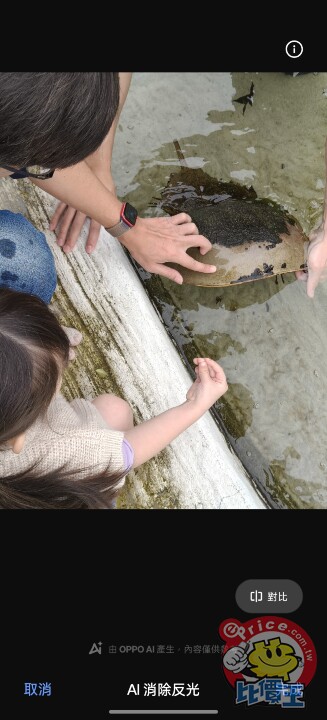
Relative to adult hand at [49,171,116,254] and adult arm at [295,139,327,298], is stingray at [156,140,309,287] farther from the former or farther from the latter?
adult hand at [49,171,116,254]

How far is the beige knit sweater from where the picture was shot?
5.23 feet

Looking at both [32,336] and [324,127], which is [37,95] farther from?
[324,127]

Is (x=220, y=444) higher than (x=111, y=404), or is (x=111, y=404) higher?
(x=111, y=404)

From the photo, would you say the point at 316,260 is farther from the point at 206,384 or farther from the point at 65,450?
the point at 65,450

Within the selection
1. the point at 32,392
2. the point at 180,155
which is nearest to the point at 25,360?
the point at 32,392

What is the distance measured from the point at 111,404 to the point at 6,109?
39.6 inches

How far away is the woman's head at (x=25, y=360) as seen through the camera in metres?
1.32

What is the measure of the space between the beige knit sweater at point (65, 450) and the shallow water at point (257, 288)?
61cm

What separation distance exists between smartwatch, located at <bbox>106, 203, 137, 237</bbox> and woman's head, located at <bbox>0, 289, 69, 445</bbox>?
52 cm

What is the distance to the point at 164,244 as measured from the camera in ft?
6.31

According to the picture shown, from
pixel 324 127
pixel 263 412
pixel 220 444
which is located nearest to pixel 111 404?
pixel 220 444
